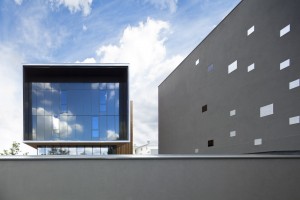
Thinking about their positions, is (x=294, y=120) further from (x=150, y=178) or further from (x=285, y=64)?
(x=150, y=178)

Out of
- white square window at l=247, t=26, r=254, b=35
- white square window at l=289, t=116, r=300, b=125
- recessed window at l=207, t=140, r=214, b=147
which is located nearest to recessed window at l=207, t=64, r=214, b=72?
white square window at l=247, t=26, r=254, b=35

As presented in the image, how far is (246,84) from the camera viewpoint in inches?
484

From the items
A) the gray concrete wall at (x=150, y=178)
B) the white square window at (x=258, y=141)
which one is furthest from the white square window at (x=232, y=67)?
the gray concrete wall at (x=150, y=178)

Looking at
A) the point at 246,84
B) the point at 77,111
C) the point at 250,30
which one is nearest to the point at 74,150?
the point at 77,111

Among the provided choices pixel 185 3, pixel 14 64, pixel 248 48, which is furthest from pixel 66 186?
pixel 14 64

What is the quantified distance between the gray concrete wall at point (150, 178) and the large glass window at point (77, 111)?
16205mm

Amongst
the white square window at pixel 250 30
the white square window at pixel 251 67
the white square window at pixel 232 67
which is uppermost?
the white square window at pixel 250 30

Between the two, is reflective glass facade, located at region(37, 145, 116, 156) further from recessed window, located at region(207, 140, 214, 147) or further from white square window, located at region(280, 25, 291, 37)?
white square window, located at region(280, 25, 291, 37)

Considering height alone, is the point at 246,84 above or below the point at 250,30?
below

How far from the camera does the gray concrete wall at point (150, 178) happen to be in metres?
6.90

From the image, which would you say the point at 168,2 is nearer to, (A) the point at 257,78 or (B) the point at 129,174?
(A) the point at 257,78

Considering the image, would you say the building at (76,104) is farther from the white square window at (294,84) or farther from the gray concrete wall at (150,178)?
the gray concrete wall at (150,178)

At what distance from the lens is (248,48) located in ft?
40.0

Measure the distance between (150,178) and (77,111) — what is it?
680 inches
